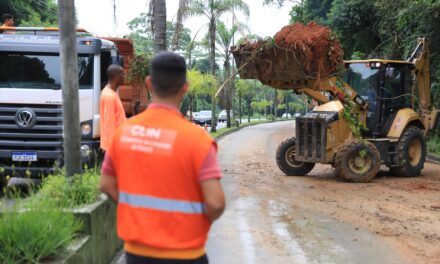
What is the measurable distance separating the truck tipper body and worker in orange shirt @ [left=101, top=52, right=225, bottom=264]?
21.3 ft

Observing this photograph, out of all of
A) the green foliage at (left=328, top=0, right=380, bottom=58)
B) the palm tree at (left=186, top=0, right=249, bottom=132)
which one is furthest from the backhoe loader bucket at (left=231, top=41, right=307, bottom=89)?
the palm tree at (left=186, top=0, right=249, bottom=132)

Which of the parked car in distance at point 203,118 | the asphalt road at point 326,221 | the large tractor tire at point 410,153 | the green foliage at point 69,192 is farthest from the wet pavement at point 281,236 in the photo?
the parked car in distance at point 203,118

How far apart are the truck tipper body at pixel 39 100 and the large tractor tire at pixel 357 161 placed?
5.38 metres

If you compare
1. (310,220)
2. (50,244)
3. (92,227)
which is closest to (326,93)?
(310,220)

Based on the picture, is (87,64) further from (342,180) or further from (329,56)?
(342,180)

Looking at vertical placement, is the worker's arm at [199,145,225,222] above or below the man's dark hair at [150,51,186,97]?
below

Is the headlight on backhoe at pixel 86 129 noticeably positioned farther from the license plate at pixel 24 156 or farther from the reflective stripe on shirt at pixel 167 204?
the reflective stripe on shirt at pixel 167 204

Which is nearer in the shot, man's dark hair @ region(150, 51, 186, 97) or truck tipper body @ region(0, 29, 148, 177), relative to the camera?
man's dark hair @ region(150, 51, 186, 97)

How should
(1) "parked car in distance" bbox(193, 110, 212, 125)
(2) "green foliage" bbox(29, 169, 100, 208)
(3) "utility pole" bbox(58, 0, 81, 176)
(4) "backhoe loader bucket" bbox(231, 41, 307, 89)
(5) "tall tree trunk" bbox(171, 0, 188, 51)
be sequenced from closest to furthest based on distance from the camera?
1. (2) "green foliage" bbox(29, 169, 100, 208)
2. (3) "utility pole" bbox(58, 0, 81, 176)
3. (4) "backhoe loader bucket" bbox(231, 41, 307, 89)
4. (5) "tall tree trunk" bbox(171, 0, 188, 51)
5. (1) "parked car in distance" bbox(193, 110, 212, 125)

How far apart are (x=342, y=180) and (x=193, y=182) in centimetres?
1078

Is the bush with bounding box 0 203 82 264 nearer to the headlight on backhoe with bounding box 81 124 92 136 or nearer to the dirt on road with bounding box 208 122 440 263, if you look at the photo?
the dirt on road with bounding box 208 122 440 263

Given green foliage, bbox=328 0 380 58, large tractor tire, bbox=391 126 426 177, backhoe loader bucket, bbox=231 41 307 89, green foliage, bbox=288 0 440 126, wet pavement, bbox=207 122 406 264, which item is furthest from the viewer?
green foliage, bbox=328 0 380 58

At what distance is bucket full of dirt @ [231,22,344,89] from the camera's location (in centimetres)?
1233

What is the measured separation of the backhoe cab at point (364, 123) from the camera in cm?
1289
